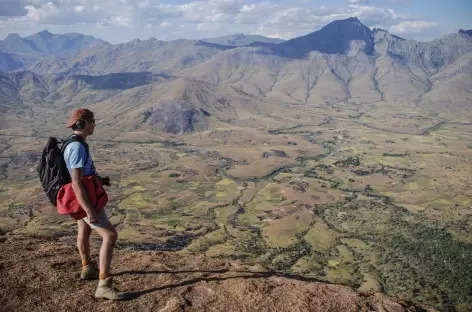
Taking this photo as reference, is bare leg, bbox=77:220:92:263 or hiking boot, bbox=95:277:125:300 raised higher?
bare leg, bbox=77:220:92:263

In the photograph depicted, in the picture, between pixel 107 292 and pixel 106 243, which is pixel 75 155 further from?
pixel 107 292

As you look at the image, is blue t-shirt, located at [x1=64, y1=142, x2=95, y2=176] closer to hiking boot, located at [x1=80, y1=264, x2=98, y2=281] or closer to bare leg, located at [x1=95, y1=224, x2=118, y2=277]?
bare leg, located at [x1=95, y1=224, x2=118, y2=277]

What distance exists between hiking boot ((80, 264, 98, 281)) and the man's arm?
3526 mm

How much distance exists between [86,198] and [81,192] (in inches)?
Result: 11.0

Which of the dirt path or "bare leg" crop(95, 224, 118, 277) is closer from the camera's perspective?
"bare leg" crop(95, 224, 118, 277)

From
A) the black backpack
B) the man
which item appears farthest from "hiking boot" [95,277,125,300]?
the black backpack

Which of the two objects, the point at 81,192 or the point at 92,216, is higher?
the point at 81,192

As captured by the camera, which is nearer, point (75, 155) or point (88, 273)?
point (75, 155)

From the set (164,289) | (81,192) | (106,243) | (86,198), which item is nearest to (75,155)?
(81,192)

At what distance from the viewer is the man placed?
12.1m

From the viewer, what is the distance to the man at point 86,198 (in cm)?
1213

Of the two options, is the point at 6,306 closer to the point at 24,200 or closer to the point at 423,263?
the point at 423,263

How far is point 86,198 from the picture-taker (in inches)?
486

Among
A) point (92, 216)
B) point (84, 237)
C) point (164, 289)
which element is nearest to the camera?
point (92, 216)
